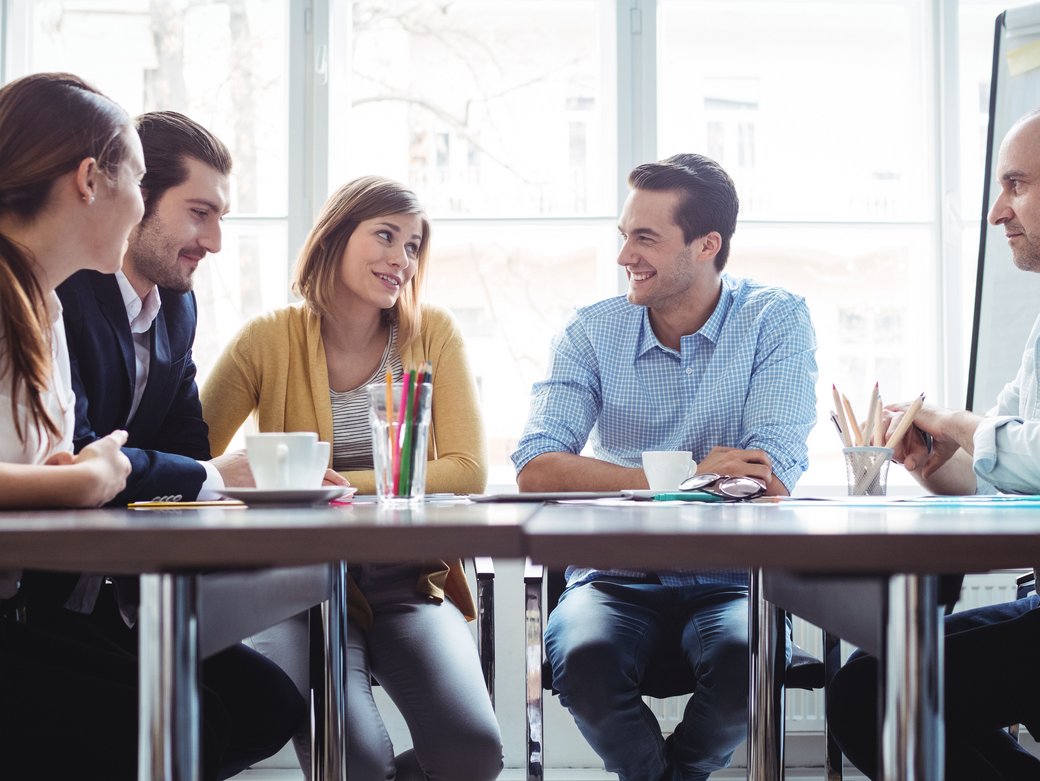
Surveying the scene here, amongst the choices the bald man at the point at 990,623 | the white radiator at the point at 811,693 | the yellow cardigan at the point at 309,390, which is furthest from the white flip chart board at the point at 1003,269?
the yellow cardigan at the point at 309,390

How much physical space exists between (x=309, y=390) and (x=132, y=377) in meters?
0.42

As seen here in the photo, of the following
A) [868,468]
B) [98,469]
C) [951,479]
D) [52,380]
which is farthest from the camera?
[951,479]

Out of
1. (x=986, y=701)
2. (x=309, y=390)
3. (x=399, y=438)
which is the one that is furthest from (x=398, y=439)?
(x=309, y=390)

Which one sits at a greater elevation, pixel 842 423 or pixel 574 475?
pixel 842 423

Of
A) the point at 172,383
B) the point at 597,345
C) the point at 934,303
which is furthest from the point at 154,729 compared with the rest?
the point at 934,303

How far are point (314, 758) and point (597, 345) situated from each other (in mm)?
1125

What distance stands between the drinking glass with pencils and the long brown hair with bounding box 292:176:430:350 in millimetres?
1019

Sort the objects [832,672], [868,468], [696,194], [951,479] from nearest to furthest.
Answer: [868,468] → [832,672] → [951,479] → [696,194]

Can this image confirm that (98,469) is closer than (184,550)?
No

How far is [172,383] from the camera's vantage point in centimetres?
193

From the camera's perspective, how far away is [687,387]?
2.22m

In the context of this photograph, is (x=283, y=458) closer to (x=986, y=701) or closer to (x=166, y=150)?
(x=986, y=701)

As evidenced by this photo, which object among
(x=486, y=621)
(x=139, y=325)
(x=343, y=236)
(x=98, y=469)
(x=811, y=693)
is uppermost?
(x=343, y=236)

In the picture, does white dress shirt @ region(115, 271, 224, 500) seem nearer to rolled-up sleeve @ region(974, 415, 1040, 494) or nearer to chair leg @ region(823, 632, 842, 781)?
chair leg @ region(823, 632, 842, 781)
